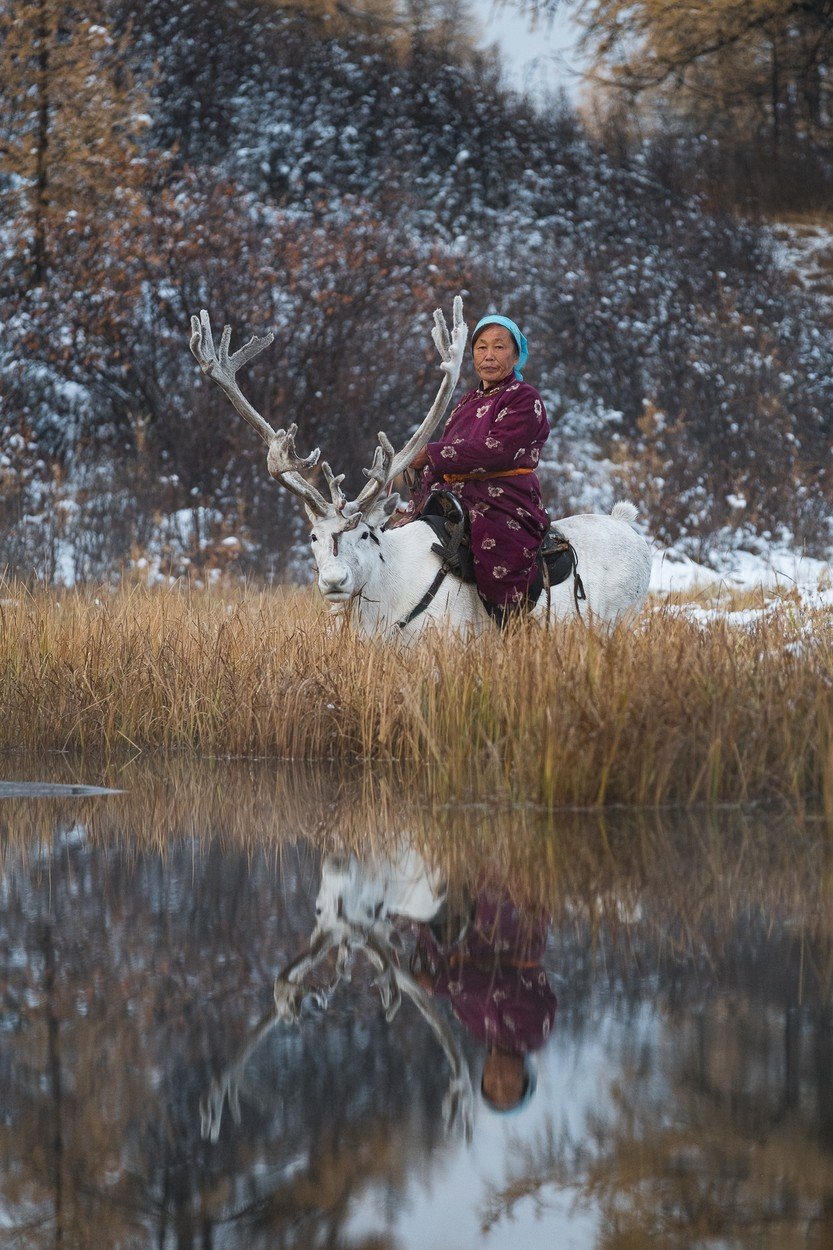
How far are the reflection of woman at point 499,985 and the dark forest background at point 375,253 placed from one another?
809 cm

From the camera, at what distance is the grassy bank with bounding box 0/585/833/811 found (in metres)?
4.73

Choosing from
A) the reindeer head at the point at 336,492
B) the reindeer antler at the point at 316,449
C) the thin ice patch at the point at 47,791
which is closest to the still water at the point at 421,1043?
the thin ice patch at the point at 47,791

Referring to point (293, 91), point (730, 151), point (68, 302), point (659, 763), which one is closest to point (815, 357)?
point (730, 151)

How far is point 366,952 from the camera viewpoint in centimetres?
306

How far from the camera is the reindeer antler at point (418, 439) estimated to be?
6195 millimetres

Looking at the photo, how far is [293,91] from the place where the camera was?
65.4ft

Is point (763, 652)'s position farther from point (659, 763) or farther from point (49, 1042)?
point (49, 1042)

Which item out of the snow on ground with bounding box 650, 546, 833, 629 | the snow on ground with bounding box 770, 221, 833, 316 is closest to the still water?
the snow on ground with bounding box 650, 546, 833, 629

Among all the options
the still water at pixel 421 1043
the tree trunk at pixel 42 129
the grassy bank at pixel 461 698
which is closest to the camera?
the still water at pixel 421 1043

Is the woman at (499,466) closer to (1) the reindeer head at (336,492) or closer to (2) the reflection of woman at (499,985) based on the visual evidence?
(1) the reindeer head at (336,492)

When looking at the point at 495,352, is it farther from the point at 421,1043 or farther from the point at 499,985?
the point at 421,1043

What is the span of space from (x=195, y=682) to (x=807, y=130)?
18363mm

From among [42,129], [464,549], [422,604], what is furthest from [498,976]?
[42,129]

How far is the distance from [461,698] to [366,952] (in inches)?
89.7
